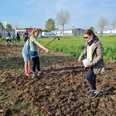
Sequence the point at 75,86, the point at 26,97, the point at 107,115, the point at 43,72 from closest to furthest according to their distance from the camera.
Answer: the point at 107,115
the point at 26,97
the point at 75,86
the point at 43,72

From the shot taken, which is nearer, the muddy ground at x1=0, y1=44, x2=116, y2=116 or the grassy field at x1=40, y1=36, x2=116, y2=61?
the muddy ground at x1=0, y1=44, x2=116, y2=116

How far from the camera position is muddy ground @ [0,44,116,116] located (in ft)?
35.1

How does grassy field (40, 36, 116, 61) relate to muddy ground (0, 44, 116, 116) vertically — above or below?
below

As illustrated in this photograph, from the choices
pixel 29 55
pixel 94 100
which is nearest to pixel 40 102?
pixel 94 100

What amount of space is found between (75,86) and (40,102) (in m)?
1.69

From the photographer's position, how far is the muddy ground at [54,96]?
10.7 m

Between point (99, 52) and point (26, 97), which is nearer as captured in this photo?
point (99, 52)

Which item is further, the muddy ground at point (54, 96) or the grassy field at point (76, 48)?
the grassy field at point (76, 48)

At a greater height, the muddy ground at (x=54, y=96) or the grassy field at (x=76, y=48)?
the muddy ground at (x=54, y=96)

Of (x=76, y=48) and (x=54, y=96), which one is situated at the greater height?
(x=54, y=96)

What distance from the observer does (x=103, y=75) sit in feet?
47.2

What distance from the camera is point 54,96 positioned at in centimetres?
1178

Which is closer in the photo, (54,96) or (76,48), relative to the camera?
(54,96)

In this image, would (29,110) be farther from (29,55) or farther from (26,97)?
(29,55)
